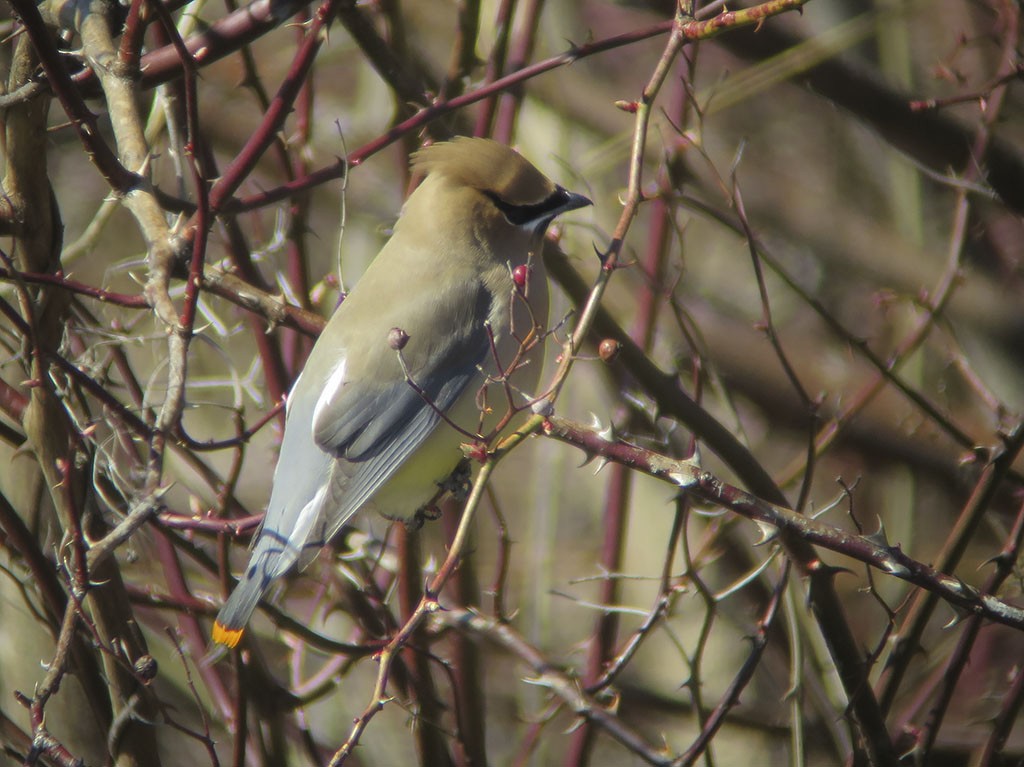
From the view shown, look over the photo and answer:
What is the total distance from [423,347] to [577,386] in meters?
1.74

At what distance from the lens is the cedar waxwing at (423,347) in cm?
289

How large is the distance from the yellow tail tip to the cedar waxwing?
12.1 inches

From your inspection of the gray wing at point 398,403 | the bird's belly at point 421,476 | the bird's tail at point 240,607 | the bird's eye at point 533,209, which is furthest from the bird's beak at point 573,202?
the bird's tail at point 240,607

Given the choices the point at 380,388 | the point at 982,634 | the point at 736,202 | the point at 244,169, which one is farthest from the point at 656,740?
the point at 244,169

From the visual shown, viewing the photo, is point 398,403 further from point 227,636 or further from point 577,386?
point 577,386

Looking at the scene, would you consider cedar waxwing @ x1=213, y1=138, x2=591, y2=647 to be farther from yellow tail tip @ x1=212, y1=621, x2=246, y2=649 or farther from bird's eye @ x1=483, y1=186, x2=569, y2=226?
yellow tail tip @ x1=212, y1=621, x2=246, y2=649

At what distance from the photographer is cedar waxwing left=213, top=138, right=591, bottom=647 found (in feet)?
9.48

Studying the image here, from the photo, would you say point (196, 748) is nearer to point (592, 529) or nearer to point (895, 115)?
point (592, 529)

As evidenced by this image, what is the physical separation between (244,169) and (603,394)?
2.34 m

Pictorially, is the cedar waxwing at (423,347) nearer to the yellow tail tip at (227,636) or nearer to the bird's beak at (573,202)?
the bird's beak at (573,202)

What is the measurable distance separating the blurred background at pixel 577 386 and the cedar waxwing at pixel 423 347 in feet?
0.40

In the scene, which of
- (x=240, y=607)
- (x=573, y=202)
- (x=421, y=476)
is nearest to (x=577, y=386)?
(x=421, y=476)

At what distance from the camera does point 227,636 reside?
2.51m

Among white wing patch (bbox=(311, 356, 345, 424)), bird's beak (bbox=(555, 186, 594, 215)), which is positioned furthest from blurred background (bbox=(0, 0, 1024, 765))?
white wing patch (bbox=(311, 356, 345, 424))
